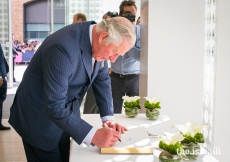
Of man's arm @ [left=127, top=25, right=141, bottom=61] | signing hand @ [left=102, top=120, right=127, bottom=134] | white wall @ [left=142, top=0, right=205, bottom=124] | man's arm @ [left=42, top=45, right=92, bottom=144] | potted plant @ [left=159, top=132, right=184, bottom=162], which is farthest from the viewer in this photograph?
man's arm @ [left=127, top=25, right=141, bottom=61]

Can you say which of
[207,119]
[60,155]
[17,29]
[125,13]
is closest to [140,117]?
[60,155]

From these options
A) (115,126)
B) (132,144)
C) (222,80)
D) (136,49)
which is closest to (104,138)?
(132,144)

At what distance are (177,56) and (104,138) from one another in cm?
158

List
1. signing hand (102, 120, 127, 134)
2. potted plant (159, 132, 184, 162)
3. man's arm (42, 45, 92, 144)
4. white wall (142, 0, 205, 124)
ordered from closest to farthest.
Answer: potted plant (159, 132, 184, 162) → man's arm (42, 45, 92, 144) → signing hand (102, 120, 127, 134) → white wall (142, 0, 205, 124)

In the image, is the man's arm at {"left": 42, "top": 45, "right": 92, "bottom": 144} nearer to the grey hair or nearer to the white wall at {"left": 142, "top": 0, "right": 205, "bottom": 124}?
the grey hair

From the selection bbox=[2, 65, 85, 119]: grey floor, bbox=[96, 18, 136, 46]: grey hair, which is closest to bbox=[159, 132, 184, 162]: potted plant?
bbox=[96, 18, 136, 46]: grey hair

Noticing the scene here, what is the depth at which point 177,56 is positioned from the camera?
311cm

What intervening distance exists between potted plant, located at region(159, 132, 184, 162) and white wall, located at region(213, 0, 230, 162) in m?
1.61

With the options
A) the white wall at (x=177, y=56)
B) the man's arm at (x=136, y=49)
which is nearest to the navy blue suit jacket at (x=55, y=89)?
the white wall at (x=177, y=56)

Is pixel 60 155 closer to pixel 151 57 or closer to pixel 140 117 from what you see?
pixel 140 117

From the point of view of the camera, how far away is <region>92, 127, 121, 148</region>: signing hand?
1.69 m

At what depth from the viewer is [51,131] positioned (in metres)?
1.92

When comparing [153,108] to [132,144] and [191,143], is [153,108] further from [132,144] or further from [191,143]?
[191,143]

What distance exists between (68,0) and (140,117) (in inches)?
178
